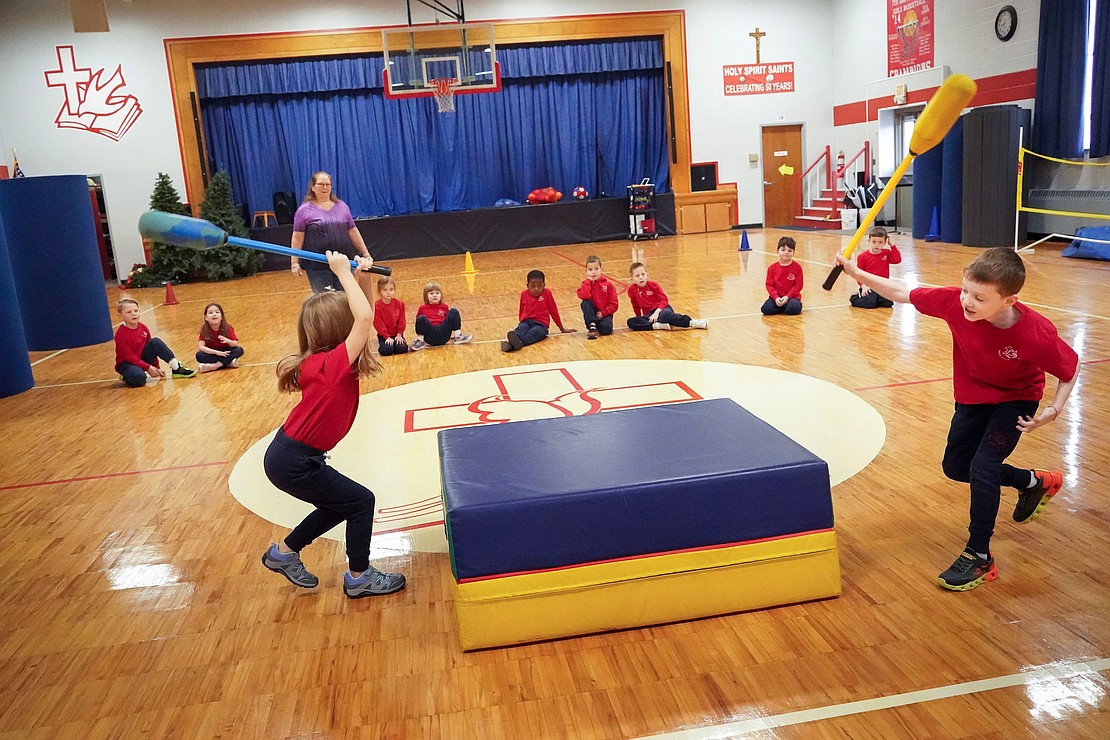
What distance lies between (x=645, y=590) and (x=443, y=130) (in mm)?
17445

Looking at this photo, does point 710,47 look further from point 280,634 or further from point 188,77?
point 280,634

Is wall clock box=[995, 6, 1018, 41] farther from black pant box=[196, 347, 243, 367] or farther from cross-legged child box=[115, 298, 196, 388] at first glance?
cross-legged child box=[115, 298, 196, 388]

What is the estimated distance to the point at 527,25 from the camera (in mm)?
18719

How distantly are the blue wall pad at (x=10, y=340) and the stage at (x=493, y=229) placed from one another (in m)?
10.8

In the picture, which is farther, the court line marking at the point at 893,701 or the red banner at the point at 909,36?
the red banner at the point at 909,36

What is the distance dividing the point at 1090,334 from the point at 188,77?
17071 mm

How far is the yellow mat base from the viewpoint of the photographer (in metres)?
2.88

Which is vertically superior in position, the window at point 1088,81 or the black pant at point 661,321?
the window at point 1088,81

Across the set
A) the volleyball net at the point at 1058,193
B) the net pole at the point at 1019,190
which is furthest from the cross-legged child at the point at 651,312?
the net pole at the point at 1019,190

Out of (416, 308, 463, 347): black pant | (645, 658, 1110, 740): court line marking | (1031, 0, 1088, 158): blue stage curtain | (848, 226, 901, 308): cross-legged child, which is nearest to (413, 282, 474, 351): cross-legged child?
(416, 308, 463, 347): black pant

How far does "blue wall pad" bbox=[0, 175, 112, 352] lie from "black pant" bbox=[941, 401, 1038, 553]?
9390 millimetres

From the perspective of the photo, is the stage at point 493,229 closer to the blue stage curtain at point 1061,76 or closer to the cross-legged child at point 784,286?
the blue stage curtain at point 1061,76

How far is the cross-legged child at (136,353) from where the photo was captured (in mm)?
7617

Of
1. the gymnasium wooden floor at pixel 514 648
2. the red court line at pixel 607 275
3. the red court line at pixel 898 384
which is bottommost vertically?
the gymnasium wooden floor at pixel 514 648
